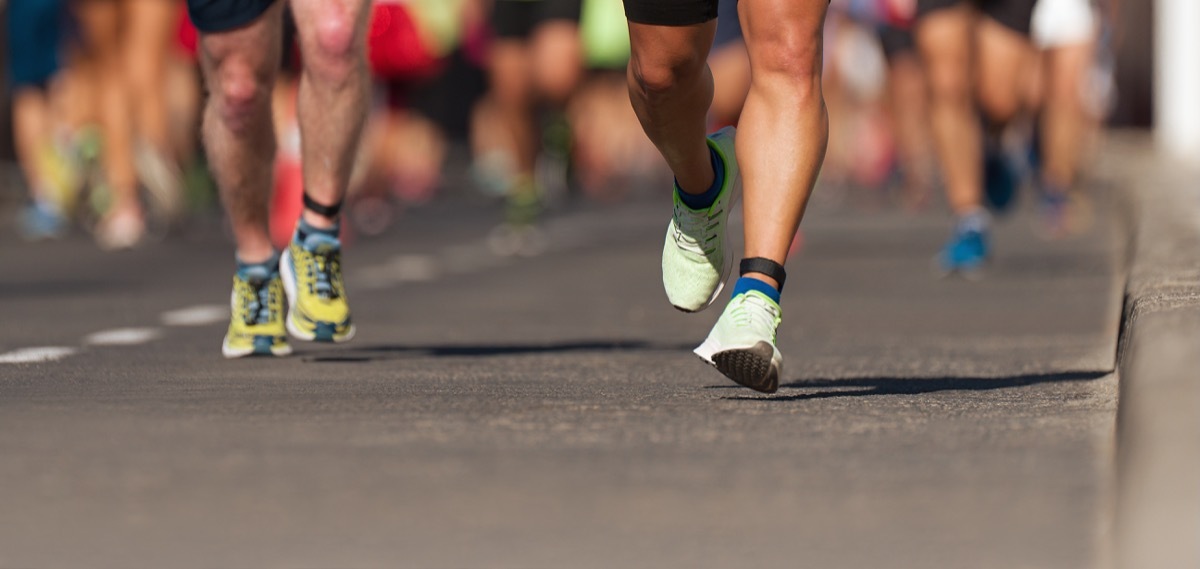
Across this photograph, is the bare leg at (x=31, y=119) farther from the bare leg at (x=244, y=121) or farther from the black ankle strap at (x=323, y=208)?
the black ankle strap at (x=323, y=208)

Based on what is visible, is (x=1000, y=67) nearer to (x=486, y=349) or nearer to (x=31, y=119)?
(x=486, y=349)

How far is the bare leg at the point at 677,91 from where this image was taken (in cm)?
623

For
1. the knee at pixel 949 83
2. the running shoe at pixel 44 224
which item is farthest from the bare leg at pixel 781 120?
the running shoe at pixel 44 224

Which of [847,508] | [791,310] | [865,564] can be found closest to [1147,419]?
[847,508]

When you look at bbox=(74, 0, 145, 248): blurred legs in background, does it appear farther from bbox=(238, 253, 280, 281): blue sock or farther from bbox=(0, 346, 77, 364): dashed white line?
bbox=(238, 253, 280, 281): blue sock

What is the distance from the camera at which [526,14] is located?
15.2 m

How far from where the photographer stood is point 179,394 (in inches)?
237

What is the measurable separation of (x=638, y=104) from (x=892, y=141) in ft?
56.7

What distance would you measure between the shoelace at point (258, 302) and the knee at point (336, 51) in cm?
53

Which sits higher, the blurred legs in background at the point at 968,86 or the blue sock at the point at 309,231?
the blurred legs in background at the point at 968,86

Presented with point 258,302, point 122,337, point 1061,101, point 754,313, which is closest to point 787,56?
point 754,313

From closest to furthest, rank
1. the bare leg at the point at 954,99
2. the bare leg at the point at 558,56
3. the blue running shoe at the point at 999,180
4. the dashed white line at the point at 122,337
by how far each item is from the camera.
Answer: the dashed white line at the point at 122,337 < the bare leg at the point at 954,99 < the blue running shoe at the point at 999,180 < the bare leg at the point at 558,56

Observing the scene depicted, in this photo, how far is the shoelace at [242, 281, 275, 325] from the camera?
7199mm

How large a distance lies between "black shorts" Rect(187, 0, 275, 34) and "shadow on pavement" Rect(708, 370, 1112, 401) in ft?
4.96
